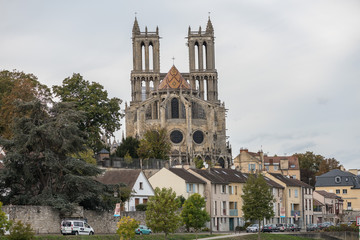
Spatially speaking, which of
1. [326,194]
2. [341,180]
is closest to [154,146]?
[326,194]

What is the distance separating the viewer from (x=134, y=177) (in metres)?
78.8

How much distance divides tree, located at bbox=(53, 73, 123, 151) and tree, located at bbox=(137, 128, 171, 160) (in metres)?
7.99

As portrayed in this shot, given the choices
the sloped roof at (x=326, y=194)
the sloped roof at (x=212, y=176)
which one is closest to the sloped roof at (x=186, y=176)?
the sloped roof at (x=212, y=176)

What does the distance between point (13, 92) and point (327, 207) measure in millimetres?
50464

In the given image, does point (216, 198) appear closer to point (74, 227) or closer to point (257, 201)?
point (257, 201)

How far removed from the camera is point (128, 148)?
4397 inches

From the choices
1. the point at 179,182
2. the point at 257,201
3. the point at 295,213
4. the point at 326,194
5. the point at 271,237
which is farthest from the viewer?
the point at 326,194

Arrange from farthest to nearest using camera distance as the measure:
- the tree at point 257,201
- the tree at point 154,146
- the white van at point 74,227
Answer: the tree at point 154,146
the tree at point 257,201
the white van at point 74,227

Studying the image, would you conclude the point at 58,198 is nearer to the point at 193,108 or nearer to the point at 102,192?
the point at 102,192

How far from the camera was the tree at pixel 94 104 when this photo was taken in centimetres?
9861

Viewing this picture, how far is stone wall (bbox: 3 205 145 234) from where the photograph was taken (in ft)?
180

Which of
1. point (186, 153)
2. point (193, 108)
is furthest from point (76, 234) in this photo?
point (193, 108)

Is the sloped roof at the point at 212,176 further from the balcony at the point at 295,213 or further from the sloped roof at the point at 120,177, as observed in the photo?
the balcony at the point at 295,213

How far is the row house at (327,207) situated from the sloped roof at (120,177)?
33490 millimetres
